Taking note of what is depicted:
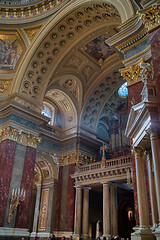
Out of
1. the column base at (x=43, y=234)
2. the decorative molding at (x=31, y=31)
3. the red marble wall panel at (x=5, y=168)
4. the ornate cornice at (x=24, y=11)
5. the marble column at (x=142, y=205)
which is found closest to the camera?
the marble column at (x=142, y=205)

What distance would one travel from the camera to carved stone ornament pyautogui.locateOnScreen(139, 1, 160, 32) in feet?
24.8

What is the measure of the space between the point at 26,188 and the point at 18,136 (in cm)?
312

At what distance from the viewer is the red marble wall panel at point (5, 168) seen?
12.3 metres

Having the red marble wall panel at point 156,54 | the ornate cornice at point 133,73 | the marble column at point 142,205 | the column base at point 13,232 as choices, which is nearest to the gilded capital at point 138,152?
the marble column at point 142,205

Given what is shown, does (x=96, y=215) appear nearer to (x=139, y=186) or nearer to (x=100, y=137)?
(x=100, y=137)

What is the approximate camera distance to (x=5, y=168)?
13.0m

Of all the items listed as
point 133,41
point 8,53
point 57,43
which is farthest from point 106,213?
point 8,53

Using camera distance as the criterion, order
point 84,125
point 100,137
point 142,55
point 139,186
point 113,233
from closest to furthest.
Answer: point 139,186
point 142,55
point 113,233
point 84,125
point 100,137

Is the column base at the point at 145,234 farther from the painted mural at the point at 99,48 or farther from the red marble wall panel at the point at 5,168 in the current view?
the painted mural at the point at 99,48

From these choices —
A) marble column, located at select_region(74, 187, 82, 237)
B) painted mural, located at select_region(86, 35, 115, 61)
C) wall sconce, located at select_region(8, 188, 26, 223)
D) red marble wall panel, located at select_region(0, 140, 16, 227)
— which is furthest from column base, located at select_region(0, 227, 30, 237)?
painted mural, located at select_region(86, 35, 115, 61)

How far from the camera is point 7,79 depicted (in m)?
16.0

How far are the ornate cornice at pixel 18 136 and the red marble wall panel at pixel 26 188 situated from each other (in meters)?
0.40

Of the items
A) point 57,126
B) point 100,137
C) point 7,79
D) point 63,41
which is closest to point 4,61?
point 7,79

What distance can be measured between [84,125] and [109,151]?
130 inches
